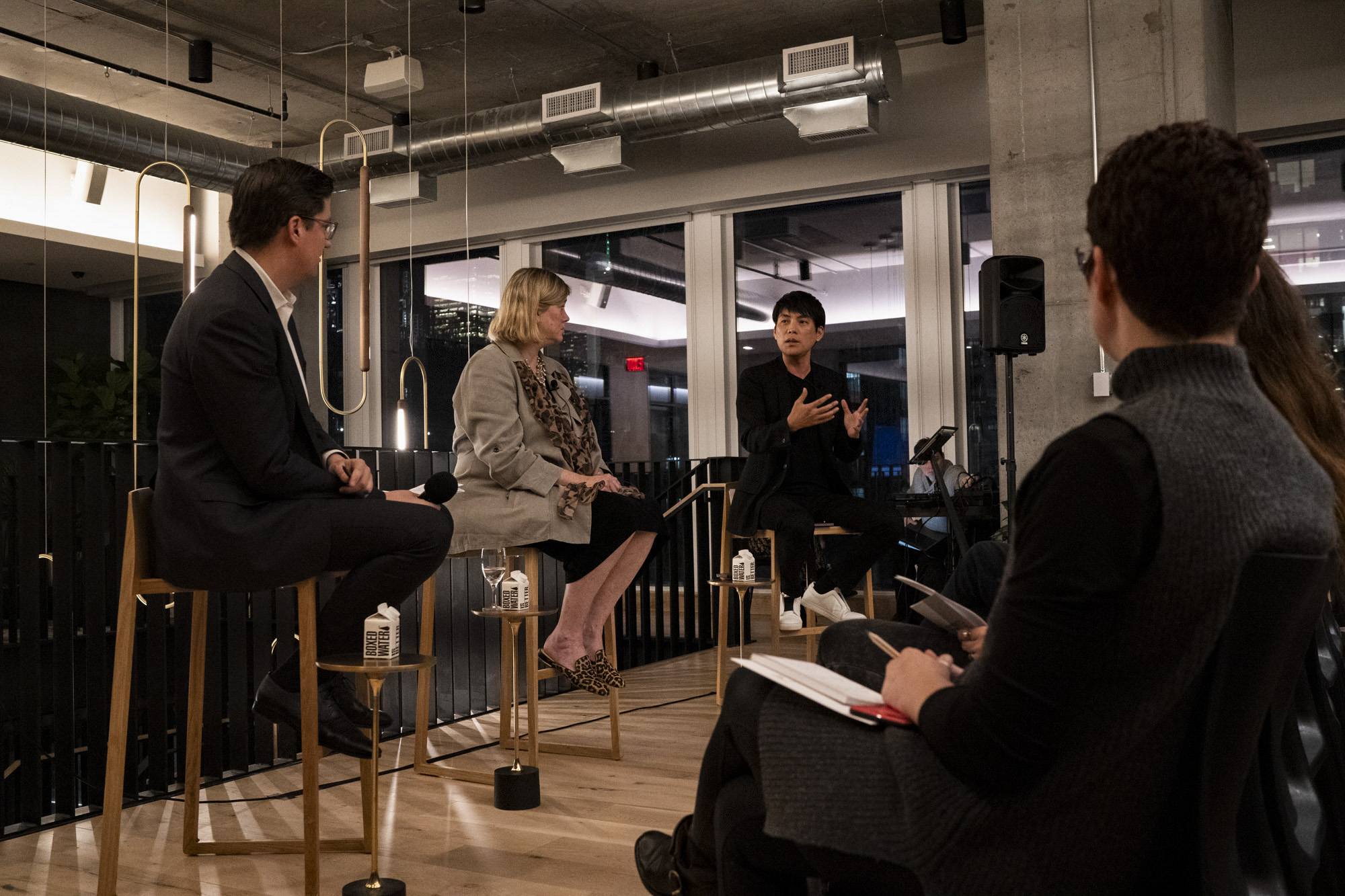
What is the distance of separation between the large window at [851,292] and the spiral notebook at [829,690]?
546cm

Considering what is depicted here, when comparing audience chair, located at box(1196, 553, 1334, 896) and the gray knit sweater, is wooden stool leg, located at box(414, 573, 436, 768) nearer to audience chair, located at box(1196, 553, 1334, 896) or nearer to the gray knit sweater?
the gray knit sweater

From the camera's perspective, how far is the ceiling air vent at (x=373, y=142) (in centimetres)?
678

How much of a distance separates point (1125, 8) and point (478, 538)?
11.9 ft

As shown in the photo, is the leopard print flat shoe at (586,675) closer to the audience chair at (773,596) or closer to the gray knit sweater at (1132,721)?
the audience chair at (773,596)

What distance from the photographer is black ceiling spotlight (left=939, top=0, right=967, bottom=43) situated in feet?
18.6

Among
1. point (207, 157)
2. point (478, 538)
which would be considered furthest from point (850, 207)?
point (478, 538)

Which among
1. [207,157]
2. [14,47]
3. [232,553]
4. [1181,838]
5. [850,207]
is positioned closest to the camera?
[1181,838]

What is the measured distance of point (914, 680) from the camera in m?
1.13

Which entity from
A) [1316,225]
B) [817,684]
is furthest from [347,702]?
[1316,225]

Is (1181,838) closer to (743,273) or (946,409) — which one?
(946,409)

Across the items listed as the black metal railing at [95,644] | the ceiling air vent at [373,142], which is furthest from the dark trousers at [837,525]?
the ceiling air vent at [373,142]

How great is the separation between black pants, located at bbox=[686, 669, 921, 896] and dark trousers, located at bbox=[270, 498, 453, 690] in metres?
1.13

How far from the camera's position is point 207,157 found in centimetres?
641

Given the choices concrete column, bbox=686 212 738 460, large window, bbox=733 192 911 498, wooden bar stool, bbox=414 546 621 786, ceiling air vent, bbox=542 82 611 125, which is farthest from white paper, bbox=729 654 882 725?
concrete column, bbox=686 212 738 460
